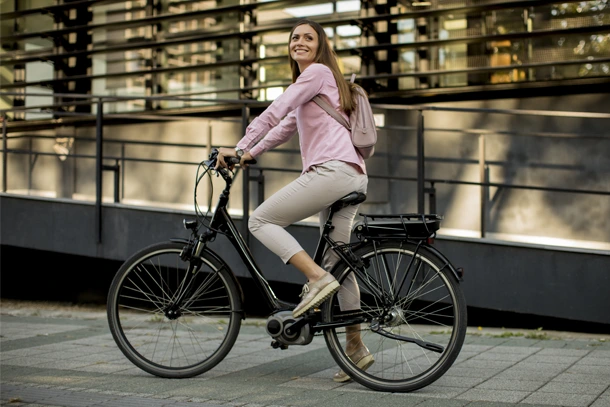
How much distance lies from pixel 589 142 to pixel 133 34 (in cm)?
662

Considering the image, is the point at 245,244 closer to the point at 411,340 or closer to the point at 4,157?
the point at 411,340

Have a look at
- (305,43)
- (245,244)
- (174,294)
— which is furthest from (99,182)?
(305,43)

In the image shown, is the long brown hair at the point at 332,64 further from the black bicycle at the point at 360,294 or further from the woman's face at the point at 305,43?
the black bicycle at the point at 360,294

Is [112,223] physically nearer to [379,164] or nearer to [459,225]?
[379,164]

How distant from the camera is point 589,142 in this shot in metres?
8.40

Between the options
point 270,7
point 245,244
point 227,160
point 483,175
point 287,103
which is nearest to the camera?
point 287,103

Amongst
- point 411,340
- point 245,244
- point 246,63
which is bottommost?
point 411,340

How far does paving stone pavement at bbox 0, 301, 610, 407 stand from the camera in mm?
4223

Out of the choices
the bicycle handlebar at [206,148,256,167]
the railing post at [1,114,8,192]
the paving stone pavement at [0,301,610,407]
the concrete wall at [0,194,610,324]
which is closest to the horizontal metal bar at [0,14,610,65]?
the railing post at [1,114,8,192]

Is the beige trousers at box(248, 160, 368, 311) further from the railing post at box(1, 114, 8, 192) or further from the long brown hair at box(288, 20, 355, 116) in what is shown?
the railing post at box(1, 114, 8, 192)

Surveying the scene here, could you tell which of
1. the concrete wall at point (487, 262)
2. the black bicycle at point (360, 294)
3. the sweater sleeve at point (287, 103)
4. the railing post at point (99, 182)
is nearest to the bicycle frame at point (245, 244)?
the black bicycle at point (360, 294)

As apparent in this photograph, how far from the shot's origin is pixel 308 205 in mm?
4562

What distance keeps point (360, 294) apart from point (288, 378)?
668mm

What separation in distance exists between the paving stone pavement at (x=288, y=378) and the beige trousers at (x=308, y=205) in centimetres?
61
